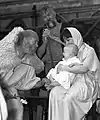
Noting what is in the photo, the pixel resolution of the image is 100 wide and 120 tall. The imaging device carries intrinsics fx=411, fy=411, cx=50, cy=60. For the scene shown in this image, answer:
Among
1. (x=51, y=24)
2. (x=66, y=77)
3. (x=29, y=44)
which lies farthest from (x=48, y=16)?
(x=66, y=77)

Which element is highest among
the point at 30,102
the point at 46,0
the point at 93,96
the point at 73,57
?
the point at 46,0

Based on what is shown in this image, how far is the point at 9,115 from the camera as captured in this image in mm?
3340

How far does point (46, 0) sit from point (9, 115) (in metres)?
2.19

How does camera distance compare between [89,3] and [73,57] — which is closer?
[73,57]

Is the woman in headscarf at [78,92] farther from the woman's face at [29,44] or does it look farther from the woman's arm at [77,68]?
the woman's face at [29,44]

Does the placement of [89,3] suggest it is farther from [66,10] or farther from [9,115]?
[9,115]

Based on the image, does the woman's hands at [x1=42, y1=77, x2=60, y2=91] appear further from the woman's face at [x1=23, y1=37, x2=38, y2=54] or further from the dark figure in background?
the dark figure in background

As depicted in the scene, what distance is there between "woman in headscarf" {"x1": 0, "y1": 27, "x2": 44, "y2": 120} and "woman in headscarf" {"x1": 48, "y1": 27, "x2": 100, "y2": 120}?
0.27 meters

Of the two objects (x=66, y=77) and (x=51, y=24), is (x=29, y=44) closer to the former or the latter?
(x=66, y=77)

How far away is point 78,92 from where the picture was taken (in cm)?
334

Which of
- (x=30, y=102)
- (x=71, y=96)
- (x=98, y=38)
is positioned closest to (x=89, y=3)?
(x=98, y=38)

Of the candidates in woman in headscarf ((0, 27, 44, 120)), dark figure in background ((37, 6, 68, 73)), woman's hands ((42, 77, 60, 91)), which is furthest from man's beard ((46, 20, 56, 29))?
woman's hands ((42, 77, 60, 91))

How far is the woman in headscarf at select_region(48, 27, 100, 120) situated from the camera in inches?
131

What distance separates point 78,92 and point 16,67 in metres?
0.57
